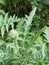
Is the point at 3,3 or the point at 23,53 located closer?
the point at 23,53

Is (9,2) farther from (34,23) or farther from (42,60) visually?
(42,60)

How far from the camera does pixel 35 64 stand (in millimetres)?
1964

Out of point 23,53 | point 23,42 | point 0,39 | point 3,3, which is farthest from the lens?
point 3,3

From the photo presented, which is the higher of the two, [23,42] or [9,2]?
[9,2]

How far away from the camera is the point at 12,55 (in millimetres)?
1912

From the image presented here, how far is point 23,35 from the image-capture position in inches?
93.2

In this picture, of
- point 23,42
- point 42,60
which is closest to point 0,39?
point 23,42

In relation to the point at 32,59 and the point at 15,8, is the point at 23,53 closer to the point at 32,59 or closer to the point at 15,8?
the point at 32,59

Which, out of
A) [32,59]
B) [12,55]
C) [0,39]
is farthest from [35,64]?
[0,39]

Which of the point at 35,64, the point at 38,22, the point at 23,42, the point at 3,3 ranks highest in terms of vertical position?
the point at 3,3

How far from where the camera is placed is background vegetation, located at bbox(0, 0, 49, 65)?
6.13ft

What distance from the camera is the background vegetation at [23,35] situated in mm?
1867

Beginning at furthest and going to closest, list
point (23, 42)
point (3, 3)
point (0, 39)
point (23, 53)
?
1. point (3, 3)
2. point (0, 39)
3. point (23, 42)
4. point (23, 53)

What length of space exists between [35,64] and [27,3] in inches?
51.3
